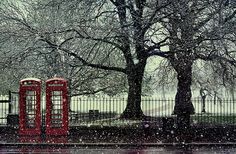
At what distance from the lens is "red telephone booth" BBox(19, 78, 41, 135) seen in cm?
1762

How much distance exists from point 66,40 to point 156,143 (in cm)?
727

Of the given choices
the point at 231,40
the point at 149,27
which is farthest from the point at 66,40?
the point at 231,40

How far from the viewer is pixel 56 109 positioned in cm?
1769

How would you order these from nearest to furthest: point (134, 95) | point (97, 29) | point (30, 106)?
point (30, 106)
point (97, 29)
point (134, 95)

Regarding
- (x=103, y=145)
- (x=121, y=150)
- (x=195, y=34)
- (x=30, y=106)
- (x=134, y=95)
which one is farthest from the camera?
(x=134, y=95)

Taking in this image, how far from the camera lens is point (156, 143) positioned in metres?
15.7

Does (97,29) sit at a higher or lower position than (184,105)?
higher

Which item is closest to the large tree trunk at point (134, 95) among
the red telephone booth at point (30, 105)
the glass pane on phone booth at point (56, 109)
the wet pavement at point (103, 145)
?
the wet pavement at point (103, 145)

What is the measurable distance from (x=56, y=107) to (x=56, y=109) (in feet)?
0.27

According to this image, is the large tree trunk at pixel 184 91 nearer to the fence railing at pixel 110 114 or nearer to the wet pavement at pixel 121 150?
the fence railing at pixel 110 114

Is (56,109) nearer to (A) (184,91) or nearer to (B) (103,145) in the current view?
(B) (103,145)

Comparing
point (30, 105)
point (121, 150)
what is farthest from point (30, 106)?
point (121, 150)

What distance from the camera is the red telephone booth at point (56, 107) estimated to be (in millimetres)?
17522

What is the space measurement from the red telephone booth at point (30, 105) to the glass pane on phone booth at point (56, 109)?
1.77ft
